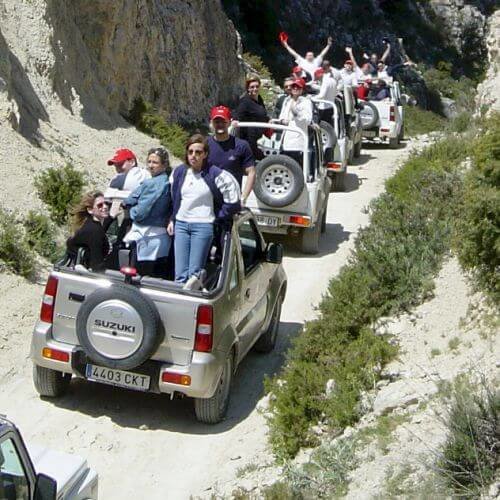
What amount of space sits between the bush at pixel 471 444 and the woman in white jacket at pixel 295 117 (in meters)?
7.80

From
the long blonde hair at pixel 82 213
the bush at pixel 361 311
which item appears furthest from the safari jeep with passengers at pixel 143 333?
the bush at pixel 361 311

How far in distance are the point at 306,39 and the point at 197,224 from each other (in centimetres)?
3412

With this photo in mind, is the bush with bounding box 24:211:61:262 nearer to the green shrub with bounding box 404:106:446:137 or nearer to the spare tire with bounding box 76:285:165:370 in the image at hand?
the spare tire with bounding box 76:285:165:370

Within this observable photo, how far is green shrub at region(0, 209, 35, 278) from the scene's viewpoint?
10.9 metres

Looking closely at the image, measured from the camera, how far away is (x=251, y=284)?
29.2 ft

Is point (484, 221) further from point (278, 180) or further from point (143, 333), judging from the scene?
point (278, 180)

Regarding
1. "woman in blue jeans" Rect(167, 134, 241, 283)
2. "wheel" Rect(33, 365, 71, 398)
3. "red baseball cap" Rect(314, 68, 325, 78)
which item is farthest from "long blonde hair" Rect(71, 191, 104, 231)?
"red baseball cap" Rect(314, 68, 325, 78)

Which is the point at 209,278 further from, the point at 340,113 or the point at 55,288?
the point at 340,113

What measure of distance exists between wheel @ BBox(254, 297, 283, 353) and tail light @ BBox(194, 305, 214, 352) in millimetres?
2194

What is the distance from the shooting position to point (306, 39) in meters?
41.4

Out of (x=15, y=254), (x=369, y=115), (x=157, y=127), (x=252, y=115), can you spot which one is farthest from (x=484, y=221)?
(x=369, y=115)

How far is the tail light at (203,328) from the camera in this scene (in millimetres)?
7582

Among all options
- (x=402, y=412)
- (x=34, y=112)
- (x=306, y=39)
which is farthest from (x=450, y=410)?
(x=306, y=39)

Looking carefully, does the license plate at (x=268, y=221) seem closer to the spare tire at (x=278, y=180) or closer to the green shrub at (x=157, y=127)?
the spare tire at (x=278, y=180)
